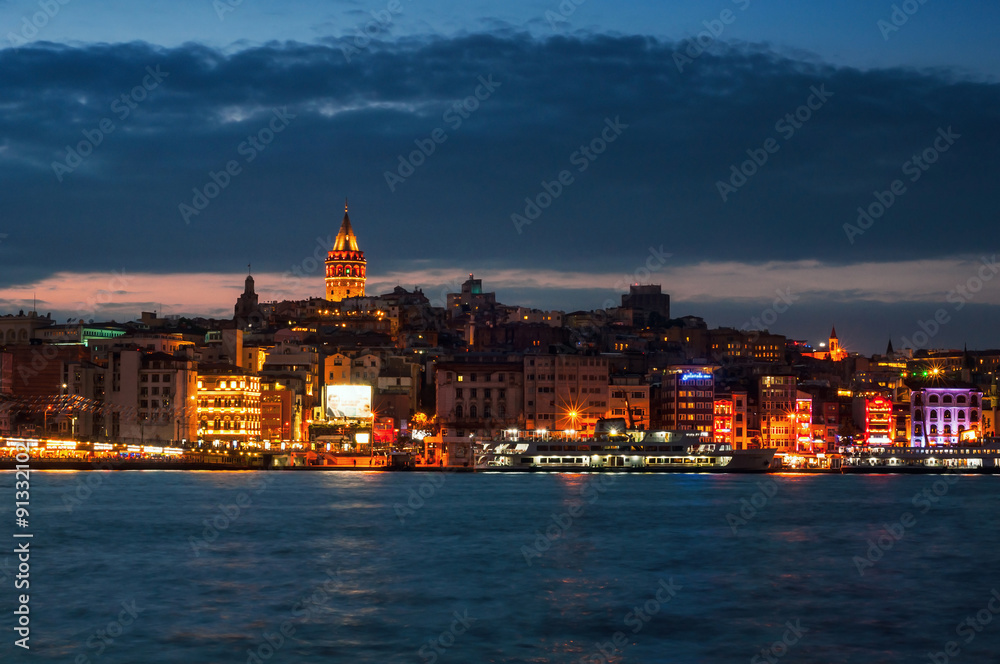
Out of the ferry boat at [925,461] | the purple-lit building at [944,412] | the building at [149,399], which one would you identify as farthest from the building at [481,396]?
the purple-lit building at [944,412]

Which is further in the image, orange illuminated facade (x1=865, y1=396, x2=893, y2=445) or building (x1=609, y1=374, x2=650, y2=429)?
orange illuminated facade (x1=865, y1=396, x2=893, y2=445)

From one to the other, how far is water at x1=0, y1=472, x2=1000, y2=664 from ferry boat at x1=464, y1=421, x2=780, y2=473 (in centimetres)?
3263

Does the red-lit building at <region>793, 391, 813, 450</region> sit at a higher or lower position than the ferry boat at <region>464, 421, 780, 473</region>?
higher

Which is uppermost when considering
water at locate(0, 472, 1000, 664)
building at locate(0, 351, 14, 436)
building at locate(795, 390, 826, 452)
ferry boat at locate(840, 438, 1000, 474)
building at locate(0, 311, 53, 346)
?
building at locate(0, 311, 53, 346)

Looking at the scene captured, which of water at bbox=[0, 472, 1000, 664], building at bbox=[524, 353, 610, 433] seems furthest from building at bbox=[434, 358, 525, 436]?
water at bbox=[0, 472, 1000, 664]

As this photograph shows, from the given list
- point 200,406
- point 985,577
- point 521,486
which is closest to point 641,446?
point 521,486

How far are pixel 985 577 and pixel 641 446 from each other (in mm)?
61586

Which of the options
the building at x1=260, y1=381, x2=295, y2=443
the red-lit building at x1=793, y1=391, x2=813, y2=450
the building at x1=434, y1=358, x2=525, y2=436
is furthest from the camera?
the red-lit building at x1=793, y1=391, x2=813, y2=450

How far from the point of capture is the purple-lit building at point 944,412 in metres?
124

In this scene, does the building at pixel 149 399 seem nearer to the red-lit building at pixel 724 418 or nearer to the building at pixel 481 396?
the building at pixel 481 396

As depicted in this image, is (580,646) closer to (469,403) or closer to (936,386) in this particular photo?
(469,403)

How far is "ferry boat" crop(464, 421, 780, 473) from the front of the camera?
324ft

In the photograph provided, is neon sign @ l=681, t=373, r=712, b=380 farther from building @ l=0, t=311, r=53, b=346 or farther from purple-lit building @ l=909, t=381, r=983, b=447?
building @ l=0, t=311, r=53, b=346

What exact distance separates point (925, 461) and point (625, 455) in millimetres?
22316
